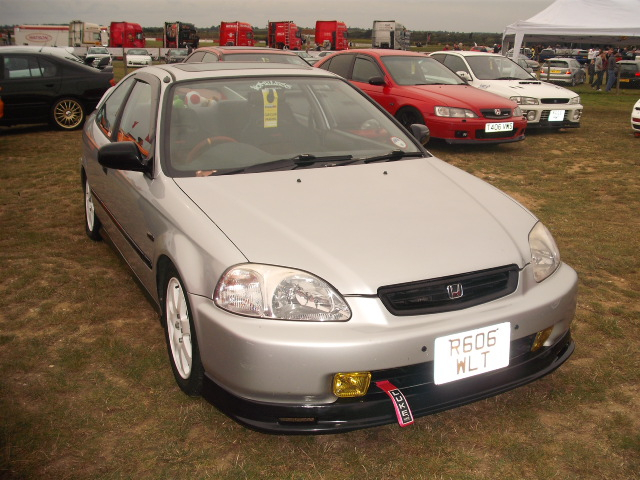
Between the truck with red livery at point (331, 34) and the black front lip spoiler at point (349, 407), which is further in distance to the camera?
the truck with red livery at point (331, 34)

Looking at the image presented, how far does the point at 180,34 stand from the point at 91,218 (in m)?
43.1

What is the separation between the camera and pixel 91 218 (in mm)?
4840

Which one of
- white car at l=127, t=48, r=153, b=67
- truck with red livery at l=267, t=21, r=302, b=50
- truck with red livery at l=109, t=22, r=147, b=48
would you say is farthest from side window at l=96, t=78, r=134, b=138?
truck with red livery at l=109, t=22, r=147, b=48

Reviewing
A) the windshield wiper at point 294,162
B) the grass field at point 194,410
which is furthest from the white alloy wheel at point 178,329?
the windshield wiper at point 294,162

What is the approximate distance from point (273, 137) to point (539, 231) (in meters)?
1.43

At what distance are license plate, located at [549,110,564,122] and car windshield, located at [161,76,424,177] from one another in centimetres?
781

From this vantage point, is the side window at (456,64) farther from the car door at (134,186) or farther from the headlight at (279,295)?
the headlight at (279,295)

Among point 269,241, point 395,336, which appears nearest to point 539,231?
point 395,336

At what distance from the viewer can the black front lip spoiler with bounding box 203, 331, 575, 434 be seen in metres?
2.17

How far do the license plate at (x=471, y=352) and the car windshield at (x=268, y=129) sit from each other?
4.17 ft

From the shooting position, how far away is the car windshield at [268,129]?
3100 millimetres

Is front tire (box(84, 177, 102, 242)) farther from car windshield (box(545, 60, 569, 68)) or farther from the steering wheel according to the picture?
car windshield (box(545, 60, 569, 68))

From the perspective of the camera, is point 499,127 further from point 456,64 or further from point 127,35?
point 127,35

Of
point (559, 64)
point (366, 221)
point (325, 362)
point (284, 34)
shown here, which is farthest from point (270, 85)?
point (284, 34)
